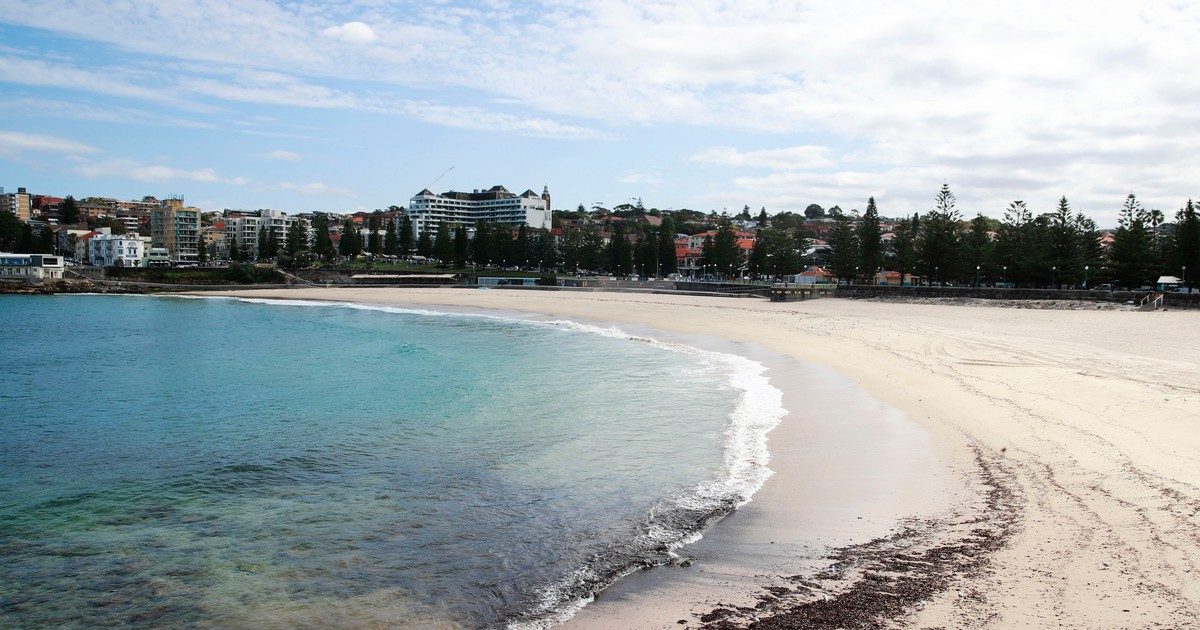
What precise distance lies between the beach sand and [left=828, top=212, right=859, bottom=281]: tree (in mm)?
40727

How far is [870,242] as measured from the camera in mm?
56625

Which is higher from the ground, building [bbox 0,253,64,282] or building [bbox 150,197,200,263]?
building [bbox 150,197,200,263]

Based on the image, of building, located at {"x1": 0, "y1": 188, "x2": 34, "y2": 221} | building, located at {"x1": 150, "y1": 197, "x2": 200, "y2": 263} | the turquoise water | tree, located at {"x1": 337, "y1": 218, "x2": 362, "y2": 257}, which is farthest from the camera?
building, located at {"x1": 0, "y1": 188, "x2": 34, "y2": 221}

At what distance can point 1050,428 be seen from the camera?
33.0ft

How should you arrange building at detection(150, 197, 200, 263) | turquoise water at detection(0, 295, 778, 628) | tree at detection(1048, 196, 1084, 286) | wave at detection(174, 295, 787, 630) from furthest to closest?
building at detection(150, 197, 200, 263) → tree at detection(1048, 196, 1084, 286) → turquoise water at detection(0, 295, 778, 628) → wave at detection(174, 295, 787, 630)

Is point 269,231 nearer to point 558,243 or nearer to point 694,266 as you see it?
point 558,243

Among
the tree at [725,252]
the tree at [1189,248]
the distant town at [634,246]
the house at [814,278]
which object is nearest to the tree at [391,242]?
the distant town at [634,246]

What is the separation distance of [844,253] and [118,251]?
86.5 metres

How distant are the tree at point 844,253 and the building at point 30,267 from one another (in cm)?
6735

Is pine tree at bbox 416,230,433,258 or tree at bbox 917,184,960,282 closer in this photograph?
tree at bbox 917,184,960,282

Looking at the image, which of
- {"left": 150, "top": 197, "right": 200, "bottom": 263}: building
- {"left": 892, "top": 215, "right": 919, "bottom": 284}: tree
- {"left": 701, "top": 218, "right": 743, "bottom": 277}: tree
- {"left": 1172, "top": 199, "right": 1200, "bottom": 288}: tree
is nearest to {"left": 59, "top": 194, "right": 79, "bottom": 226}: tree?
{"left": 150, "top": 197, "right": 200, "bottom": 263}: building

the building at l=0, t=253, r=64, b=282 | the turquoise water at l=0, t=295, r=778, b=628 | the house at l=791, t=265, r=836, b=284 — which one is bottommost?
the turquoise water at l=0, t=295, r=778, b=628

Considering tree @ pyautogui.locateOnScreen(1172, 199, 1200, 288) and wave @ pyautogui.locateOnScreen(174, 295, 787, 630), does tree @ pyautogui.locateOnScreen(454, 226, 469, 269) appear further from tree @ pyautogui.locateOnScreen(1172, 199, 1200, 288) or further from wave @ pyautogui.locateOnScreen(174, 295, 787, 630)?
wave @ pyautogui.locateOnScreen(174, 295, 787, 630)

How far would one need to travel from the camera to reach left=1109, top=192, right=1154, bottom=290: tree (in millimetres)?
42922
